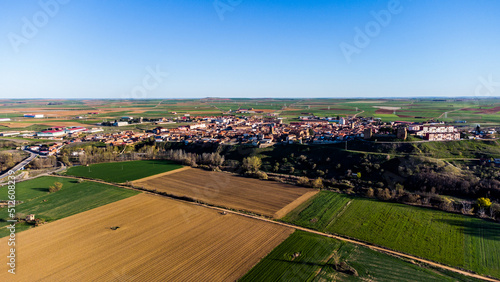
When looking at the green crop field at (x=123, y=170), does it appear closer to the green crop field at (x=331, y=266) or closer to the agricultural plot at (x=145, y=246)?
the agricultural plot at (x=145, y=246)

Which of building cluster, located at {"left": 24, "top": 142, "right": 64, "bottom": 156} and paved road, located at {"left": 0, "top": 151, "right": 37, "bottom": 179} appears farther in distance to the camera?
building cluster, located at {"left": 24, "top": 142, "right": 64, "bottom": 156}

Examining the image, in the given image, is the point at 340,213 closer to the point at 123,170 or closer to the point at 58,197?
the point at 58,197

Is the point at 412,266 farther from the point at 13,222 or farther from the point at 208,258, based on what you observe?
the point at 13,222

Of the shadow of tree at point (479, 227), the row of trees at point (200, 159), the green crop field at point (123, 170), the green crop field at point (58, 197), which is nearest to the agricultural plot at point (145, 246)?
the green crop field at point (58, 197)

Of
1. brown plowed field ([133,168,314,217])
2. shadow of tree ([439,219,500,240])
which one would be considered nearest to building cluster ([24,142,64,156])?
brown plowed field ([133,168,314,217])

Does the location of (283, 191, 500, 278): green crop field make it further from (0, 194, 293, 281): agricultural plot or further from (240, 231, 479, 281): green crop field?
(0, 194, 293, 281): agricultural plot

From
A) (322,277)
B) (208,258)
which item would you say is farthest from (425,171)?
(208,258)
